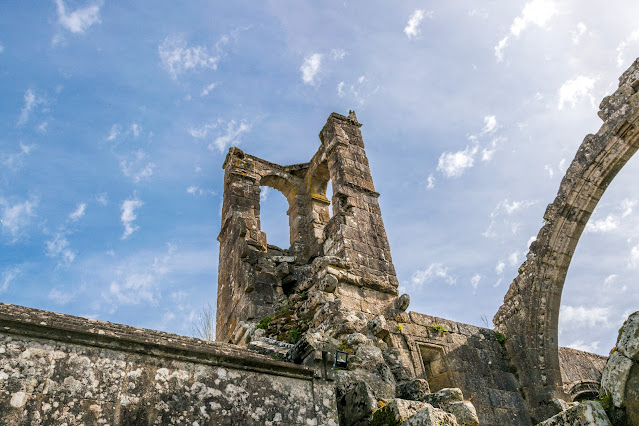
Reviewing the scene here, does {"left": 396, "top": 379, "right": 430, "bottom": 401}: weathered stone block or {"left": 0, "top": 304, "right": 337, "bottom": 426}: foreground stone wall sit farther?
{"left": 396, "top": 379, "right": 430, "bottom": 401}: weathered stone block

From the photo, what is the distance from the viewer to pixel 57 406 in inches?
145

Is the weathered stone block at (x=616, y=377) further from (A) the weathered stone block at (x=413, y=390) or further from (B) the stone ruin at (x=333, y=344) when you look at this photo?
(A) the weathered stone block at (x=413, y=390)

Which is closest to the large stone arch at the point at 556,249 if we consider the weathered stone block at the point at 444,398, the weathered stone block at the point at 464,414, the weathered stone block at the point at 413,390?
the weathered stone block at the point at 413,390

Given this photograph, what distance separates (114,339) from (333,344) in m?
2.81

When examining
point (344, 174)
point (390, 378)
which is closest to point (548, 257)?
point (344, 174)

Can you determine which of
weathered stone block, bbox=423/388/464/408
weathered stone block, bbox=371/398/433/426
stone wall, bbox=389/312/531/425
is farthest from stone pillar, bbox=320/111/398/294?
weathered stone block, bbox=371/398/433/426

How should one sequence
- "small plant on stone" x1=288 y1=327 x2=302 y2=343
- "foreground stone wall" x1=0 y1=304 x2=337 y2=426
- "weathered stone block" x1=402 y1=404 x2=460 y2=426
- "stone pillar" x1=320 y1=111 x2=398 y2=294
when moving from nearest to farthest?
"foreground stone wall" x1=0 y1=304 x2=337 y2=426
"weathered stone block" x1=402 y1=404 x2=460 y2=426
"small plant on stone" x1=288 y1=327 x2=302 y2=343
"stone pillar" x1=320 y1=111 x2=398 y2=294

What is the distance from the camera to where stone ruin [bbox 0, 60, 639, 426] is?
3820 mm

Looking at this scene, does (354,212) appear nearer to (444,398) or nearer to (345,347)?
(345,347)

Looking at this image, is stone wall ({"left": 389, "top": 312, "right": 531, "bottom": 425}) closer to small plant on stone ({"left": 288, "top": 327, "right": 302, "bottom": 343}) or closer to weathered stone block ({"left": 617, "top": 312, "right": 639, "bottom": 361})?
small plant on stone ({"left": 288, "top": 327, "right": 302, "bottom": 343})

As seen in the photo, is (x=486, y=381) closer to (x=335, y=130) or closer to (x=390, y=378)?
(x=390, y=378)

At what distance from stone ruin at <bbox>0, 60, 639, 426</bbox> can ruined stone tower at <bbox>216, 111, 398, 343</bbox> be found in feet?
0.12

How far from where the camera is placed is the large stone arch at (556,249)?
28.1 ft

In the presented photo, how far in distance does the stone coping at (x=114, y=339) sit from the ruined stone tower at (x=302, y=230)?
3.96 meters
